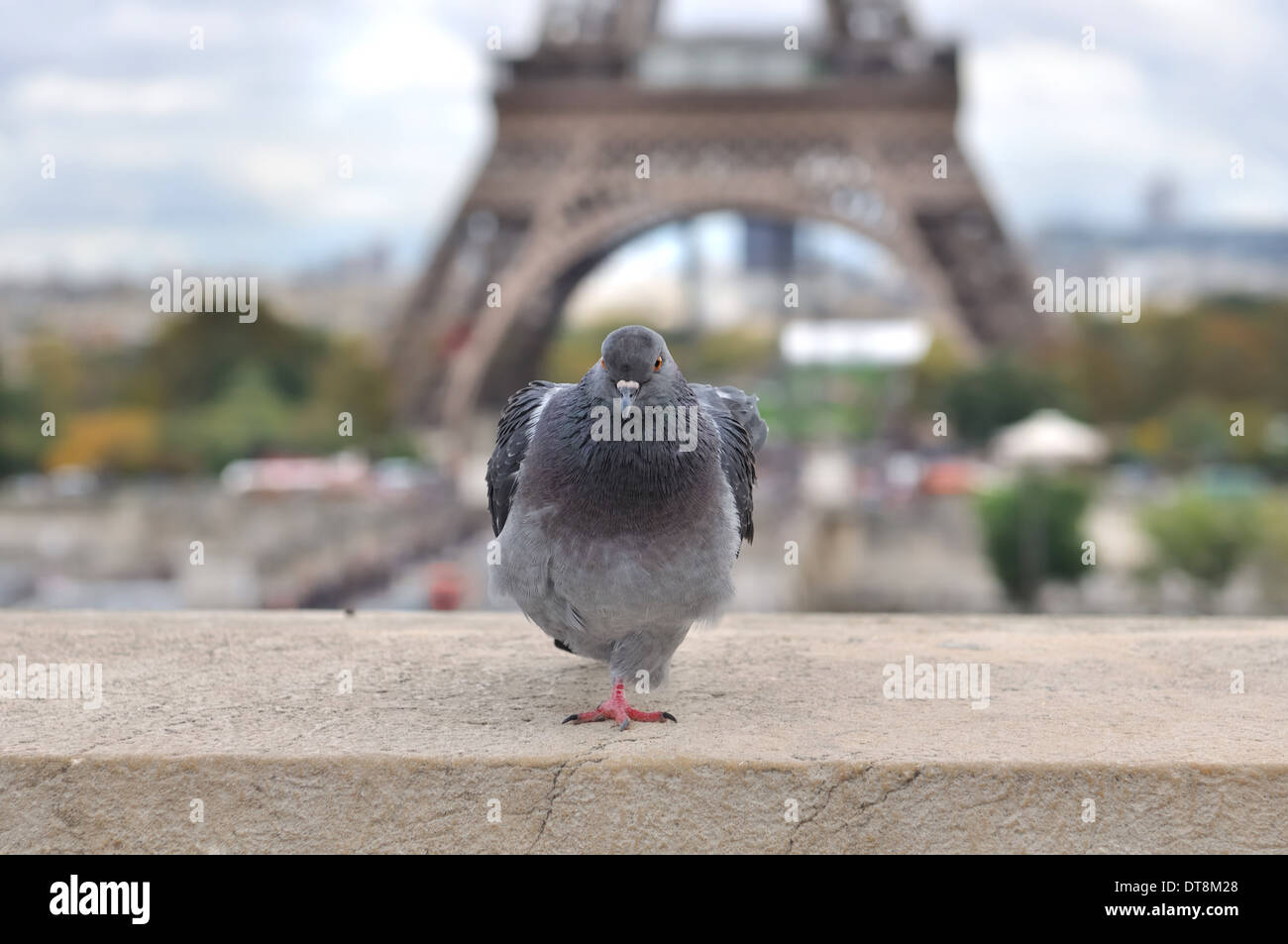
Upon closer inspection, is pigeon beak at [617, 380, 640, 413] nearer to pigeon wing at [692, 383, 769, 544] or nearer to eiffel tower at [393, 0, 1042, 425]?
pigeon wing at [692, 383, 769, 544]

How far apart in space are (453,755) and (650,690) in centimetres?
81

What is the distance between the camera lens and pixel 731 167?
28078mm

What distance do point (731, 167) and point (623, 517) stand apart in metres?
25.5

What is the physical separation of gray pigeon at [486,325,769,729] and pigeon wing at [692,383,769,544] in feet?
0.33

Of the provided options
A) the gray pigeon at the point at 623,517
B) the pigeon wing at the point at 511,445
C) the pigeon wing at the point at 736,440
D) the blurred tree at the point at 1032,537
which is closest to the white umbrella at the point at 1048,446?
the blurred tree at the point at 1032,537

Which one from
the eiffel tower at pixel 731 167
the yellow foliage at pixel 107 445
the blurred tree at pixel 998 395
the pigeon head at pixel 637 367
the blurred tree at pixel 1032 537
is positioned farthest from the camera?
the yellow foliage at pixel 107 445

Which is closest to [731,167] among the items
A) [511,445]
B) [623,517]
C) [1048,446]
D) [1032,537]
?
[1048,446]

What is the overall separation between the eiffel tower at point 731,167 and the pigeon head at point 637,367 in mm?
24329

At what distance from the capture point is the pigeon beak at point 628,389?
3.13 m

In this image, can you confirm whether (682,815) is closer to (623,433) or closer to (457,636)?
(623,433)

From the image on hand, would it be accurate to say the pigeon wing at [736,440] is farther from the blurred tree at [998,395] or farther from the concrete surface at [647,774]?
the blurred tree at [998,395]

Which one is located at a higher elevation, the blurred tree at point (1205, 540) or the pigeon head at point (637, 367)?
the pigeon head at point (637, 367)

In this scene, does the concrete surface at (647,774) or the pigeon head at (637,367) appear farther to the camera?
the pigeon head at (637,367)

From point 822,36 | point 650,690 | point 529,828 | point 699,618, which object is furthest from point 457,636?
point 822,36
